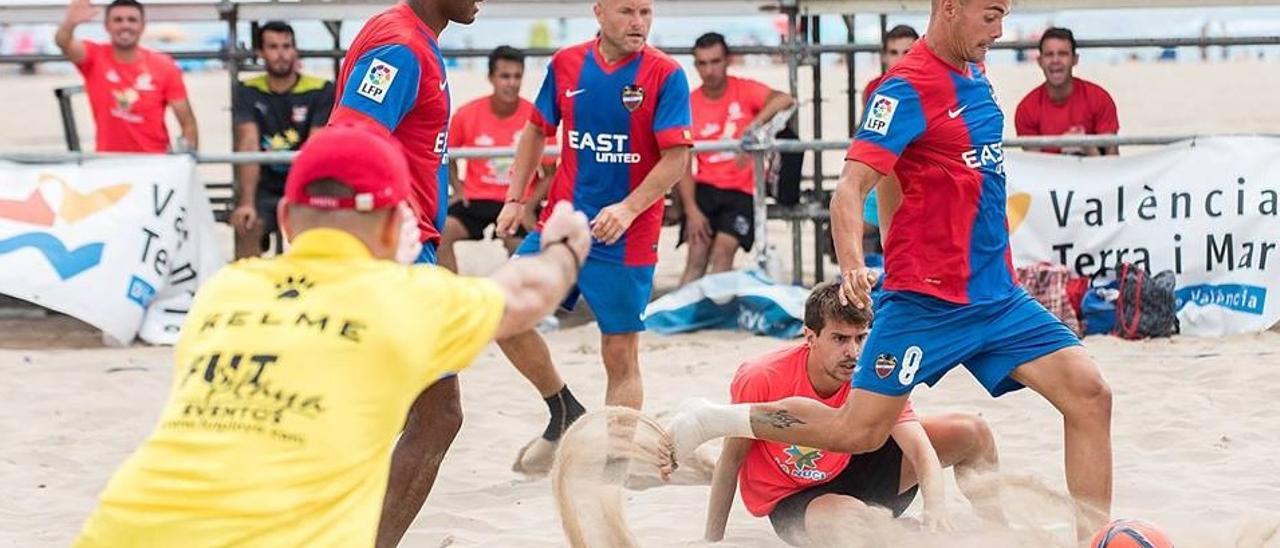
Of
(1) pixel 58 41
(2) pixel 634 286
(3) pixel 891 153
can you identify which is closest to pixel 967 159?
(3) pixel 891 153

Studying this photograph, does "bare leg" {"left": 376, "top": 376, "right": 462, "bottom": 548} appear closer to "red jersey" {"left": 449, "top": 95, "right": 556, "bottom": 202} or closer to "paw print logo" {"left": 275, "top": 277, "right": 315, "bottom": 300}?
"paw print logo" {"left": 275, "top": 277, "right": 315, "bottom": 300}

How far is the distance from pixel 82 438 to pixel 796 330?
12.0 feet

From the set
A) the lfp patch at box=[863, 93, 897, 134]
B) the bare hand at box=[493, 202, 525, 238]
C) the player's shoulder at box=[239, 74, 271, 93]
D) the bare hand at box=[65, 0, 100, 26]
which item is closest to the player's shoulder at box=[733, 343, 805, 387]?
the lfp patch at box=[863, 93, 897, 134]

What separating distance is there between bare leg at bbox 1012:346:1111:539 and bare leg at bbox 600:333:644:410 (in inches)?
68.0

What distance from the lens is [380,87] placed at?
4645 millimetres

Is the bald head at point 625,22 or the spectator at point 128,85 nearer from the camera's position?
the bald head at point 625,22

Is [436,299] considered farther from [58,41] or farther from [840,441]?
[58,41]

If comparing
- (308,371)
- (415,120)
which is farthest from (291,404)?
(415,120)

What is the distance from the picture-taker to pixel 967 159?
4.83 metres

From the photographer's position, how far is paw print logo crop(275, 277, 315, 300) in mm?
2803

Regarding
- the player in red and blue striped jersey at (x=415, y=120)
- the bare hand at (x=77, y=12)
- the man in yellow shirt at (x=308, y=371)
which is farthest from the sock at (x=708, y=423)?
the bare hand at (x=77, y=12)

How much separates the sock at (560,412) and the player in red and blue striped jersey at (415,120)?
1522 mm

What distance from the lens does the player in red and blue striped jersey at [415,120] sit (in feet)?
15.2

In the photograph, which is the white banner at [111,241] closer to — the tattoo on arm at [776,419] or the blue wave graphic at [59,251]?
the blue wave graphic at [59,251]
